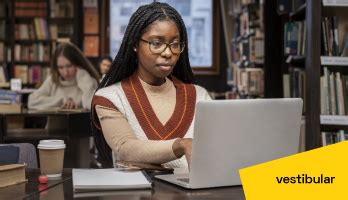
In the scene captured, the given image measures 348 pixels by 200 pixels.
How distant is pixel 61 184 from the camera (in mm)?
1456

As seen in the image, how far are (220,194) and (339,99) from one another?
211 centimetres

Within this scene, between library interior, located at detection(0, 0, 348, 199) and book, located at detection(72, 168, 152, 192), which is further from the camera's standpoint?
library interior, located at detection(0, 0, 348, 199)

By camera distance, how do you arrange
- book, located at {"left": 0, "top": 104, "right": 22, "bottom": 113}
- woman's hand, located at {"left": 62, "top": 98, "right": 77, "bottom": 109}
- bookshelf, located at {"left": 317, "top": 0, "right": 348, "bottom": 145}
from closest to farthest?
1. bookshelf, located at {"left": 317, "top": 0, "right": 348, "bottom": 145}
2. book, located at {"left": 0, "top": 104, "right": 22, "bottom": 113}
3. woman's hand, located at {"left": 62, "top": 98, "right": 77, "bottom": 109}

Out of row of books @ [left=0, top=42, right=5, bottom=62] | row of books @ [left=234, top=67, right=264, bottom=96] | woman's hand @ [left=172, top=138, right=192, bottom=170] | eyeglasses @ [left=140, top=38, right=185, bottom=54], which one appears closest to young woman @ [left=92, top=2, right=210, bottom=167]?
eyeglasses @ [left=140, top=38, right=185, bottom=54]

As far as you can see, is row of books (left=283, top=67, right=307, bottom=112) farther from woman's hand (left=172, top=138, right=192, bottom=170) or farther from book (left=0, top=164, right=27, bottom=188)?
book (left=0, top=164, right=27, bottom=188)

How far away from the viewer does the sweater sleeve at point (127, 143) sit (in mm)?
1640

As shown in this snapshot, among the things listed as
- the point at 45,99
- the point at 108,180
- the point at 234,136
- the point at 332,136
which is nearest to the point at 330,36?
the point at 332,136

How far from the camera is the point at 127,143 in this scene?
1735mm

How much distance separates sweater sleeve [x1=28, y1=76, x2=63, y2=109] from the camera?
15.3ft

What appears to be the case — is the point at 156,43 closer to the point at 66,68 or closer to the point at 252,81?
the point at 66,68

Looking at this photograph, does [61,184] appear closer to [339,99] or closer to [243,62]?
[339,99]

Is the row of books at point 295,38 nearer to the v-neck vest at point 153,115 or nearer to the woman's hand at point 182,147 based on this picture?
the v-neck vest at point 153,115

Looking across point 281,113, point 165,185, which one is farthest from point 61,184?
point 281,113

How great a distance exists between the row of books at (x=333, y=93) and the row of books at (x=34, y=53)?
5250mm
